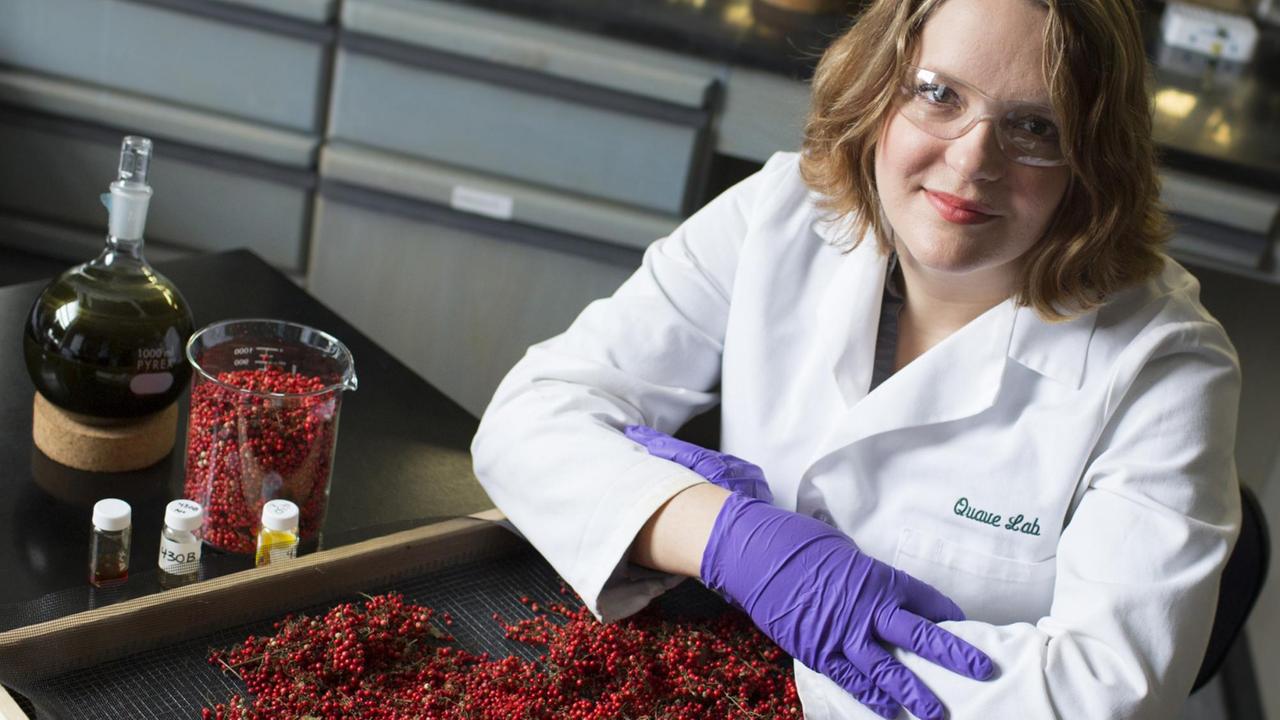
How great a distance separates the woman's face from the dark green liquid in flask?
2.29ft

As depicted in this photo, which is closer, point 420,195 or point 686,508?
point 686,508

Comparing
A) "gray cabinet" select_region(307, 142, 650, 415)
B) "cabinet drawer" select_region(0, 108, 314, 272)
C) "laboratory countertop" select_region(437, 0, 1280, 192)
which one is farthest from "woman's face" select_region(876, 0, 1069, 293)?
"cabinet drawer" select_region(0, 108, 314, 272)

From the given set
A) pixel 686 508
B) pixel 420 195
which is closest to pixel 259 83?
pixel 420 195

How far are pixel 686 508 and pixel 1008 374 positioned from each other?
365 millimetres

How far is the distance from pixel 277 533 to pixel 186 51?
5.81 ft

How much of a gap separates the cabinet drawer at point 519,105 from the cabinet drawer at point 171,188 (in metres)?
0.21

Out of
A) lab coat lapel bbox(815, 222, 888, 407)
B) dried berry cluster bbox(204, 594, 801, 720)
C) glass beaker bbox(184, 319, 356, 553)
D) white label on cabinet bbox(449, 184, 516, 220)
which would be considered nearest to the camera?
dried berry cluster bbox(204, 594, 801, 720)

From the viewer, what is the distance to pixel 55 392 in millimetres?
1131

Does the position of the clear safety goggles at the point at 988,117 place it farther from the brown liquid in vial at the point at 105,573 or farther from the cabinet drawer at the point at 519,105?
the cabinet drawer at the point at 519,105

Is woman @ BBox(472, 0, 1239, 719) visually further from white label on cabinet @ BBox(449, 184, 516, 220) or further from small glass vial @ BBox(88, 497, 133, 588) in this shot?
white label on cabinet @ BBox(449, 184, 516, 220)

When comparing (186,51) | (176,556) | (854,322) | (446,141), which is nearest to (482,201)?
(446,141)

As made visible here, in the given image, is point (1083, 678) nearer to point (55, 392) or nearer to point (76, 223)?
point (55, 392)

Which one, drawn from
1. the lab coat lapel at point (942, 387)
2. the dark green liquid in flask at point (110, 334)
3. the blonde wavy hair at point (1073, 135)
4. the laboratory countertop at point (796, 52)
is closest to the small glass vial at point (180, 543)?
the dark green liquid in flask at point (110, 334)

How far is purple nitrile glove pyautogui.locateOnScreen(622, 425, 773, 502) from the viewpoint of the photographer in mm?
1221
